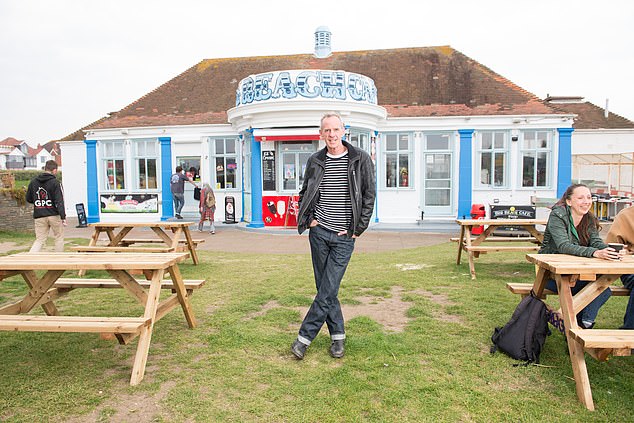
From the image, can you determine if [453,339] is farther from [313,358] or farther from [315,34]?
[315,34]

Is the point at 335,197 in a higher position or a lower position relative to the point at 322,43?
lower

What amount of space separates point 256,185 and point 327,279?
37.5 ft

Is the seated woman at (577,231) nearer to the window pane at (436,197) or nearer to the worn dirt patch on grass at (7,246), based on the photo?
the worn dirt patch on grass at (7,246)

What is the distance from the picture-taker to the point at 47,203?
8.75 metres

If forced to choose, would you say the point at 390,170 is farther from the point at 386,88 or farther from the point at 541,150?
the point at 541,150

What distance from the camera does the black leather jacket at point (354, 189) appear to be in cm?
417

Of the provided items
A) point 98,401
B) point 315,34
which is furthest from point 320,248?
point 315,34

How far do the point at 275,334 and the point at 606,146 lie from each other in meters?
25.9

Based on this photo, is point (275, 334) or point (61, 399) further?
point (275, 334)

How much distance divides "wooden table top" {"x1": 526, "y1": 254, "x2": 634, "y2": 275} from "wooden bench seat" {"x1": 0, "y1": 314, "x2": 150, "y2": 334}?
10.2 feet

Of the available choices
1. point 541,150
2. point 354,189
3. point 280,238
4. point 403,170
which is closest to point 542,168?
point 541,150

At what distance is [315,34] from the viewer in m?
22.1

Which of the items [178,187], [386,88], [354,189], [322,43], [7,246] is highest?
[322,43]

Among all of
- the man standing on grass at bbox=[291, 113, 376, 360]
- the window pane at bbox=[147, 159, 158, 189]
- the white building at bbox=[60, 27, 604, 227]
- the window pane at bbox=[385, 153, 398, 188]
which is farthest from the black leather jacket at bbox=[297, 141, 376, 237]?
the window pane at bbox=[147, 159, 158, 189]
